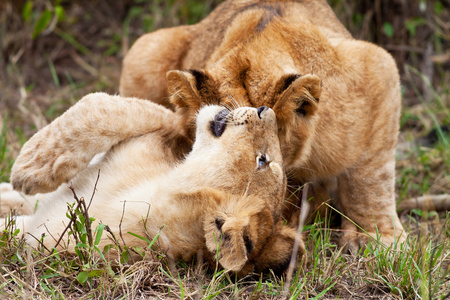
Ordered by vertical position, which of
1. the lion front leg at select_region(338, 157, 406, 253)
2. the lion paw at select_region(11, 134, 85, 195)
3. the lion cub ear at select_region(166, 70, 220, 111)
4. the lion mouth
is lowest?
the lion front leg at select_region(338, 157, 406, 253)

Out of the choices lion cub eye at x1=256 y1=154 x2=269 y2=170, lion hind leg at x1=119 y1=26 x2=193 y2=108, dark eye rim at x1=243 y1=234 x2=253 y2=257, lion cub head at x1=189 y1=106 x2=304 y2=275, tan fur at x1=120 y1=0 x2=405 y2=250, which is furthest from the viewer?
lion hind leg at x1=119 y1=26 x2=193 y2=108

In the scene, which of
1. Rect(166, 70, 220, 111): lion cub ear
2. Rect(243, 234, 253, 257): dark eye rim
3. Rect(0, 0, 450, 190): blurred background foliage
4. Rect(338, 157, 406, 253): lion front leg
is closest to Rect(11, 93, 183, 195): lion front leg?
Rect(166, 70, 220, 111): lion cub ear

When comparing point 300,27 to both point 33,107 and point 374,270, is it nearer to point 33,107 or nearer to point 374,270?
point 374,270

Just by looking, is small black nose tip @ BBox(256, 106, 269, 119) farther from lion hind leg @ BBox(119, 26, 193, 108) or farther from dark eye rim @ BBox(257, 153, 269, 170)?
lion hind leg @ BBox(119, 26, 193, 108)

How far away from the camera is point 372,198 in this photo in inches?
157

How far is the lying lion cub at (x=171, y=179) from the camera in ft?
9.48

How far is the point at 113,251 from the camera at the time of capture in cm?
303

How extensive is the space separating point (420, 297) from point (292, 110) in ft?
3.95

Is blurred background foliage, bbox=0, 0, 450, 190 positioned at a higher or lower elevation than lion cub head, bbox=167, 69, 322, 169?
lower

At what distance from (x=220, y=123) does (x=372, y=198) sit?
4.88 ft

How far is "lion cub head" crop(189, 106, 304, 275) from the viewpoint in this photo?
2.85 m

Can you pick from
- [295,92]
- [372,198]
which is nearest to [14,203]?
[295,92]

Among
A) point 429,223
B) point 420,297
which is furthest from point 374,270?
point 429,223

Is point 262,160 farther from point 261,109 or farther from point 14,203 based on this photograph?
point 14,203
